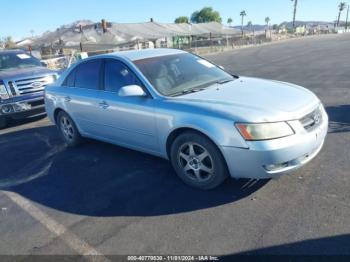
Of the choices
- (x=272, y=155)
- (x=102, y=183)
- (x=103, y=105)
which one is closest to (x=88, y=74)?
(x=103, y=105)

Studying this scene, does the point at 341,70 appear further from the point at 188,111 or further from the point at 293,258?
the point at 293,258

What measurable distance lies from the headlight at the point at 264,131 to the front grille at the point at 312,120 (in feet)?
1.01

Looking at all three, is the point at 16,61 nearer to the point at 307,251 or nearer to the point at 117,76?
the point at 117,76

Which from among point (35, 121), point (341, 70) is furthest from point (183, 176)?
point (341, 70)

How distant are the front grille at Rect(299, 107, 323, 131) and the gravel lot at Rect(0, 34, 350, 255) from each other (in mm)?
670

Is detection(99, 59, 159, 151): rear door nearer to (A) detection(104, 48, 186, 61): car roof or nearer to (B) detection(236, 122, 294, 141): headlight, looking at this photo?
(A) detection(104, 48, 186, 61): car roof

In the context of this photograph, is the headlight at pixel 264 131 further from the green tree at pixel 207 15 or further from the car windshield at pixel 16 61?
the green tree at pixel 207 15

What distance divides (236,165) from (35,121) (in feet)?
22.5

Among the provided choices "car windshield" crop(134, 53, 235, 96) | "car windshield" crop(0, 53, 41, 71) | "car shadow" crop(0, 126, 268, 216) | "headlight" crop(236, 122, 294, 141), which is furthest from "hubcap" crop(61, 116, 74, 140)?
"car windshield" crop(0, 53, 41, 71)

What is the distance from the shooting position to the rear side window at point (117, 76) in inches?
192

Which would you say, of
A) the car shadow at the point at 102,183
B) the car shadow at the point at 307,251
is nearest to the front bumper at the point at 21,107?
the car shadow at the point at 102,183

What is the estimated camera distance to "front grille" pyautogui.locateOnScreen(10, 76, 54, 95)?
865cm

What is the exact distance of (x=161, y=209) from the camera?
3.92 metres

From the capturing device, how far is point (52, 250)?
133 inches
